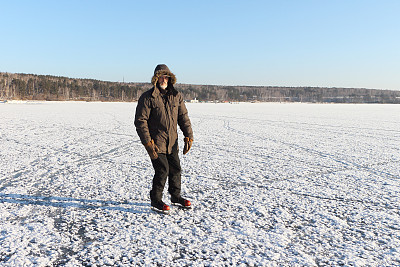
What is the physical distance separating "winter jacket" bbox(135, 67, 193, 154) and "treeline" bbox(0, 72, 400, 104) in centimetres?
9927

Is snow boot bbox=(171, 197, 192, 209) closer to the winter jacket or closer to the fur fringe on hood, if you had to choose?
the winter jacket

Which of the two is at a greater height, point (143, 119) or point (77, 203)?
point (143, 119)

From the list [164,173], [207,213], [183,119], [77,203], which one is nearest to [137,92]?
[77,203]

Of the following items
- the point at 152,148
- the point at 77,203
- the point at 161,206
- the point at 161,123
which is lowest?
the point at 77,203

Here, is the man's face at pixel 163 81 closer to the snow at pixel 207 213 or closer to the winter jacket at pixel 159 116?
A: the winter jacket at pixel 159 116

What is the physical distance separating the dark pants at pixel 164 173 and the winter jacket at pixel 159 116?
97 millimetres

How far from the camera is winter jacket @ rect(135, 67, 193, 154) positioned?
3033mm

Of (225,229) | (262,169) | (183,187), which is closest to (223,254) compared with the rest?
(225,229)

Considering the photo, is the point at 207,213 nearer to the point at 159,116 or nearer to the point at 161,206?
the point at 161,206

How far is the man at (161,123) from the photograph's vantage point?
120 inches

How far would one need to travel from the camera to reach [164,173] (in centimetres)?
320

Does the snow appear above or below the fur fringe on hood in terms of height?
below

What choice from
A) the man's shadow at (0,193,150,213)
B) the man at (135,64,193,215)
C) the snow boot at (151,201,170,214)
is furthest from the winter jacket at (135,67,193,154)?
the man's shadow at (0,193,150,213)

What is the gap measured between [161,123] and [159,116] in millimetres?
74
